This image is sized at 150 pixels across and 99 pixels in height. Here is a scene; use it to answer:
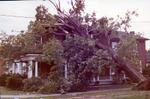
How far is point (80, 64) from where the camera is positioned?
59.2 feet

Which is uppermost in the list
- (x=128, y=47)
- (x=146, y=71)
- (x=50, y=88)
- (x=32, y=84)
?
(x=128, y=47)

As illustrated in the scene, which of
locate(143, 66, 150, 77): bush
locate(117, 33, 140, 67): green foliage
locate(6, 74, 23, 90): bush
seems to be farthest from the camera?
locate(143, 66, 150, 77): bush

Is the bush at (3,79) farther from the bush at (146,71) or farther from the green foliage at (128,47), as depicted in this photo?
the bush at (146,71)

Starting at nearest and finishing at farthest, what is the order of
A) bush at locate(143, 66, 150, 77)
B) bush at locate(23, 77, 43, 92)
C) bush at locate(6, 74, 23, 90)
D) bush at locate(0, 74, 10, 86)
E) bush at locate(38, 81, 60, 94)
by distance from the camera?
bush at locate(38, 81, 60, 94) < bush at locate(23, 77, 43, 92) < bush at locate(6, 74, 23, 90) < bush at locate(0, 74, 10, 86) < bush at locate(143, 66, 150, 77)

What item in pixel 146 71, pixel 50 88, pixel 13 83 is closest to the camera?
pixel 50 88

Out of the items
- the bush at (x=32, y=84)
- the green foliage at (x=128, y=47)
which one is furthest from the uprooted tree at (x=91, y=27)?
the bush at (x=32, y=84)

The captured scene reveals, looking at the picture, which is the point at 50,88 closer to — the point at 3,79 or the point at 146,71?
the point at 3,79

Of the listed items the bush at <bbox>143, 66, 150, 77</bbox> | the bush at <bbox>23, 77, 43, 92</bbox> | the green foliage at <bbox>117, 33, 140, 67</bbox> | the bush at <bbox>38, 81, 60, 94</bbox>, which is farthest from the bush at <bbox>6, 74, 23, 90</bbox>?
the bush at <bbox>143, 66, 150, 77</bbox>

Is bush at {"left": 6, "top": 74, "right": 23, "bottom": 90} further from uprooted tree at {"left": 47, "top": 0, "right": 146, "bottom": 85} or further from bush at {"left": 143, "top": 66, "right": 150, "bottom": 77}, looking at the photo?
bush at {"left": 143, "top": 66, "right": 150, "bottom": 77}

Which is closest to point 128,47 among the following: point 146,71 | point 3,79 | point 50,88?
point 50,88

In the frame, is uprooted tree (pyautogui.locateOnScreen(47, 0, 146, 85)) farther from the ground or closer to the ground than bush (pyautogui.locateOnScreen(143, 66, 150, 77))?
farther from the ground

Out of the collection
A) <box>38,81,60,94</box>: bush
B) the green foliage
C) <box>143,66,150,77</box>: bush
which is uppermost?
the green foliage

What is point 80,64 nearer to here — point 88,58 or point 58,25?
point 88,58

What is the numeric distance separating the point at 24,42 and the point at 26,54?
99.6 inches
